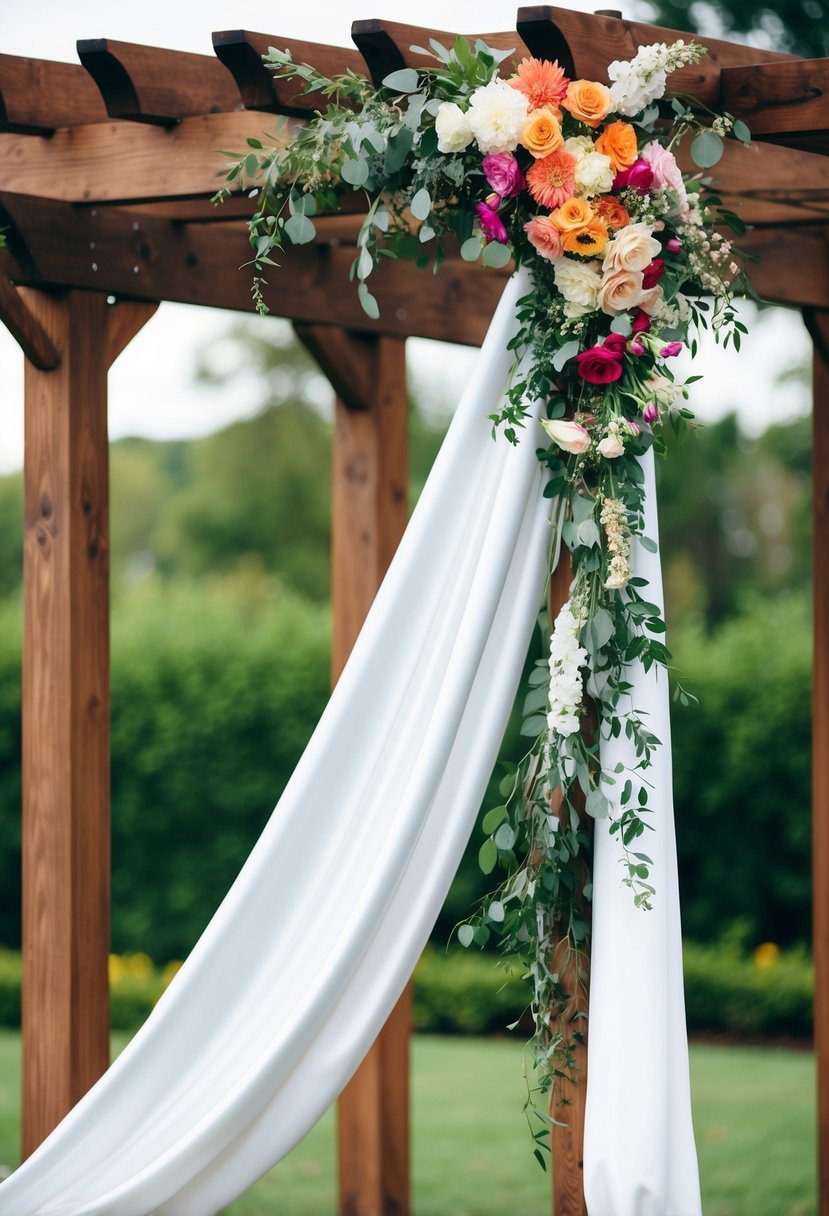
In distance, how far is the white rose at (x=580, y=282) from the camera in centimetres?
243

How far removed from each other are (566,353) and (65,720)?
4.75 ft

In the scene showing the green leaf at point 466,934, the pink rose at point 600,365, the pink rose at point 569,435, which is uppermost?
the pink rose at point 600,365

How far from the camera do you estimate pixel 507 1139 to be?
550 centimetres

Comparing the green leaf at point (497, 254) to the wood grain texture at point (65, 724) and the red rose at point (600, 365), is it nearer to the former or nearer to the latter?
the red rose at point (600, 365)

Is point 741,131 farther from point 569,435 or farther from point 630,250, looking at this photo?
point 569,435

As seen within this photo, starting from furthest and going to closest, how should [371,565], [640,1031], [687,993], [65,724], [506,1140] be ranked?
[687,993] → [506,1140] → [371,565] → [65,724] → [640,1031]

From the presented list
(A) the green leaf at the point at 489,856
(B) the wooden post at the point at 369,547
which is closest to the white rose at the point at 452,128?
(A) the green leaf at the point at 489,856

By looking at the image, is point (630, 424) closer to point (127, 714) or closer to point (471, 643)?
point (471, 643)

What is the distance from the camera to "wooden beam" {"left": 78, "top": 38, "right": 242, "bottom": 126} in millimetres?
2809

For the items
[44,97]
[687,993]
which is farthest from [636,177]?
[687,993]

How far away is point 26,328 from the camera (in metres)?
3.20

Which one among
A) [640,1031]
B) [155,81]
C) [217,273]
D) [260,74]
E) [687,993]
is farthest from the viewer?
[687,993]

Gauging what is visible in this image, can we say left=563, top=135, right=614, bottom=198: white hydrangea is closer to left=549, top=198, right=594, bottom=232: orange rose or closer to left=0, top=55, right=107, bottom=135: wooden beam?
left=549, top=198, right=594, bottom=232: orange rose

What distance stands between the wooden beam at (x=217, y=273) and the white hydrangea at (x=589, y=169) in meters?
1.29
